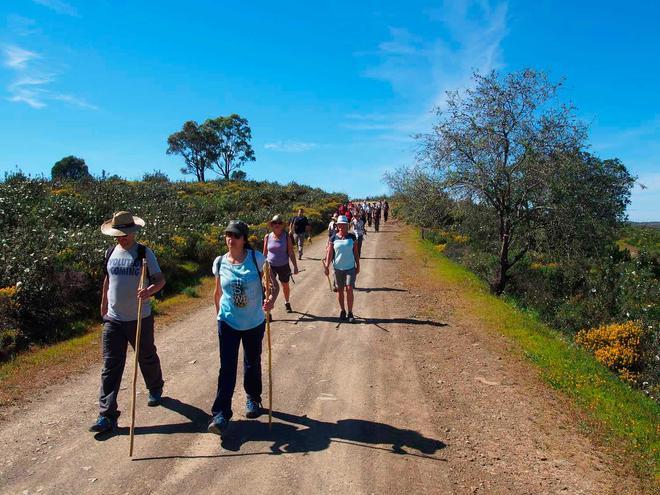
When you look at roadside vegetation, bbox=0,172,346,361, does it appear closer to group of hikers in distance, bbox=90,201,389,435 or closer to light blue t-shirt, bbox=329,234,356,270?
group of hikers in distance, bbox=90,201,389,435

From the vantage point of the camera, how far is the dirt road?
4098mm

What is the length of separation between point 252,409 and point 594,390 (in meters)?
4.70

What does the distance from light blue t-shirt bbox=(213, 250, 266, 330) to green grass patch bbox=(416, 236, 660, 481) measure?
4.02 meters

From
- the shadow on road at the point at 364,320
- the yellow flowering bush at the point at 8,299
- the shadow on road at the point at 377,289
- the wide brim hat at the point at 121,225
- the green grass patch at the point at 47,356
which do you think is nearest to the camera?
the wide brim hat at the point at 121,225

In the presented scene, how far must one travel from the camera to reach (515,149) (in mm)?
13523

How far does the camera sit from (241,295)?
475 centimetres

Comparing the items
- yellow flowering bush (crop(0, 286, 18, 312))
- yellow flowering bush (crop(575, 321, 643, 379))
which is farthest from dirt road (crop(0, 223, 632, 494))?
yellow flowering bush (crop(575, 321, 643, 379))

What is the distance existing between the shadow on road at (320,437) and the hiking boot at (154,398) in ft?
3.52

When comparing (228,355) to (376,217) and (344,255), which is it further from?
(376,217)

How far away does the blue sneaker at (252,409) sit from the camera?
16.9 ft

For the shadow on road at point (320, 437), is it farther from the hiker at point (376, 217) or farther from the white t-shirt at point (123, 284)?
the hiker at point (376, 217)

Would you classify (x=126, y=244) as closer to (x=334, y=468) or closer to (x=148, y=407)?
(x=148, y=407)

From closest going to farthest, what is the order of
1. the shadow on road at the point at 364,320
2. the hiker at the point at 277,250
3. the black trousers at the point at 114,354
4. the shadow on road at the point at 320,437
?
the shadow on road at the point at 320,437, the black trousers at the point at 114,354, the hiker at the point at 277,250, the shadow on road at the point at 364,320

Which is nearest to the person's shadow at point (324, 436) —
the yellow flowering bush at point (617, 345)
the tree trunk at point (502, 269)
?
the yellow flowering bush at point (617, 345)
